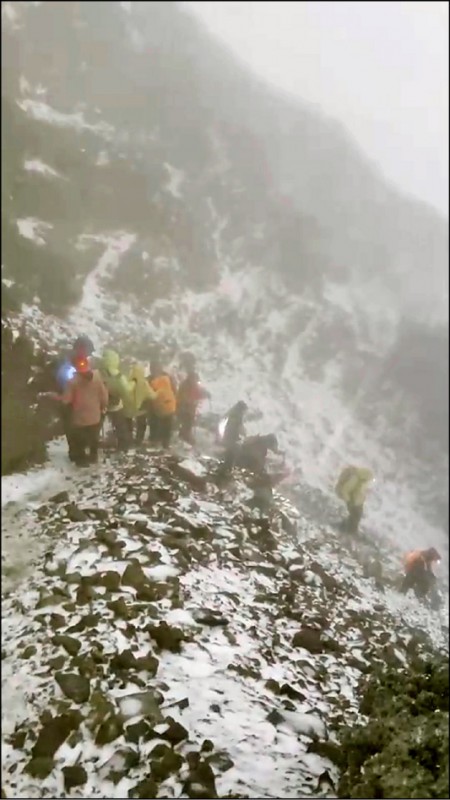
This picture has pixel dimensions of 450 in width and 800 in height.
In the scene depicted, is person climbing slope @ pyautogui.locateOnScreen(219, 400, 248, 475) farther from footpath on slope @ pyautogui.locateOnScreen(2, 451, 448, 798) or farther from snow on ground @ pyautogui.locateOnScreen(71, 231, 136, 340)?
snow on ground @ pyautogui.locateOnScreen(71, 231, 136, 340)

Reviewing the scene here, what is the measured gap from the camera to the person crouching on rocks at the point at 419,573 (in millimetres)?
4703

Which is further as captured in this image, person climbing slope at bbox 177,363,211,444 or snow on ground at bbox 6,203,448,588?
snow on ground at bbox 6,203,448,588

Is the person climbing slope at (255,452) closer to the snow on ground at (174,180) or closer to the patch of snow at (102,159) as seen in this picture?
the snow on ground at (174,180)

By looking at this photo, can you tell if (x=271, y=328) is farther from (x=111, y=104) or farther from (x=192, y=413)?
(x=111, y=104)

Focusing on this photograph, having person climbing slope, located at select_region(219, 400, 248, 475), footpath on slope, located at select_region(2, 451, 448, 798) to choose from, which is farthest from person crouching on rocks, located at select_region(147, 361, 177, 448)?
person climbing slope, located at select_region(219, 400, 248, 475)

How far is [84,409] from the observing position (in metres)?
4.27

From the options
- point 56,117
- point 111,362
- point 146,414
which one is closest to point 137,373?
point 111,362

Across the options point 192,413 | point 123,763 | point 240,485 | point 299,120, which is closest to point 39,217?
point 192,413

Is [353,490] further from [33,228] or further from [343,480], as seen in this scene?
[33,228]

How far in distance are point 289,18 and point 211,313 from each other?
186 inches

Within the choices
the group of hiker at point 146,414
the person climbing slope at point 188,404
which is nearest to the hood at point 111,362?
the group of hiker at point 146,414

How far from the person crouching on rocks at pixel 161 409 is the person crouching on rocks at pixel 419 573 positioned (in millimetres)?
2134

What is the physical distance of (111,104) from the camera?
589 centimetres

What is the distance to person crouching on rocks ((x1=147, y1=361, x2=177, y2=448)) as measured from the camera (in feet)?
14.7
